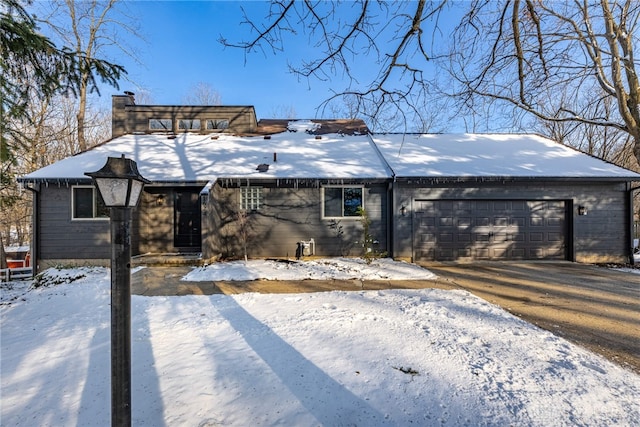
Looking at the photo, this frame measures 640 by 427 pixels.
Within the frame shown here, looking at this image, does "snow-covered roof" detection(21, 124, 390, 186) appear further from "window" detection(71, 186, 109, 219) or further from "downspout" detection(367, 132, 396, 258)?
"window" detection(71, 186, 109, 219)

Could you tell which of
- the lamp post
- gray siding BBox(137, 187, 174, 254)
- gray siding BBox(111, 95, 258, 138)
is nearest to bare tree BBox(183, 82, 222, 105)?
gray siding BBox(111, 95, 258, 138)

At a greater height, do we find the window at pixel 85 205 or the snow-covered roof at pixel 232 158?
the snow-covered roof at pixel 232 158

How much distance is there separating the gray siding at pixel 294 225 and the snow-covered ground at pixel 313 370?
4644mm

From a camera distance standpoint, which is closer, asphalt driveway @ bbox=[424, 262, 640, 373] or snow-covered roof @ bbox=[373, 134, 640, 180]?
asphalt driveway @ bbox=[424, 262, 640, 373]

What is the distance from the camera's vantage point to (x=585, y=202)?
29.8 ft

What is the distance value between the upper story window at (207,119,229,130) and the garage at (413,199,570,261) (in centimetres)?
889

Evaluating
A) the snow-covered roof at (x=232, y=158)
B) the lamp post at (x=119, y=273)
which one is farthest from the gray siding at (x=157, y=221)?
the lamp post at (x=119, y=273)

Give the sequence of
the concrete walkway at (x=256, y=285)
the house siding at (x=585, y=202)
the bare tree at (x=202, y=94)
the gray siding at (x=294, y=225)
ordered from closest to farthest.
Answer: the concrete walkway at (x=256, y=285), the house siding at (x=585, y=202), the gray siding at (x=294, y=225), the bare tree at (x=202, y=94)

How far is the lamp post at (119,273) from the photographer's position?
→ 1.79m

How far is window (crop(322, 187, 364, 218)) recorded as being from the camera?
9367mm

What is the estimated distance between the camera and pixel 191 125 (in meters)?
12.7

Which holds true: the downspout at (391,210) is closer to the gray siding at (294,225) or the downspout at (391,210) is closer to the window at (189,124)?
the gray siding at (294,225)

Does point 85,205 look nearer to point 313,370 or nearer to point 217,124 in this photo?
point 217,124

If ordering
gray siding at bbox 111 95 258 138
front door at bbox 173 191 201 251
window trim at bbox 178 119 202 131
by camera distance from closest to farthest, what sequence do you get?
front door at bbox 173 191 201 251, gray siding at bbox 111 95 258 138, window trim at bbox 178 119 202 131
